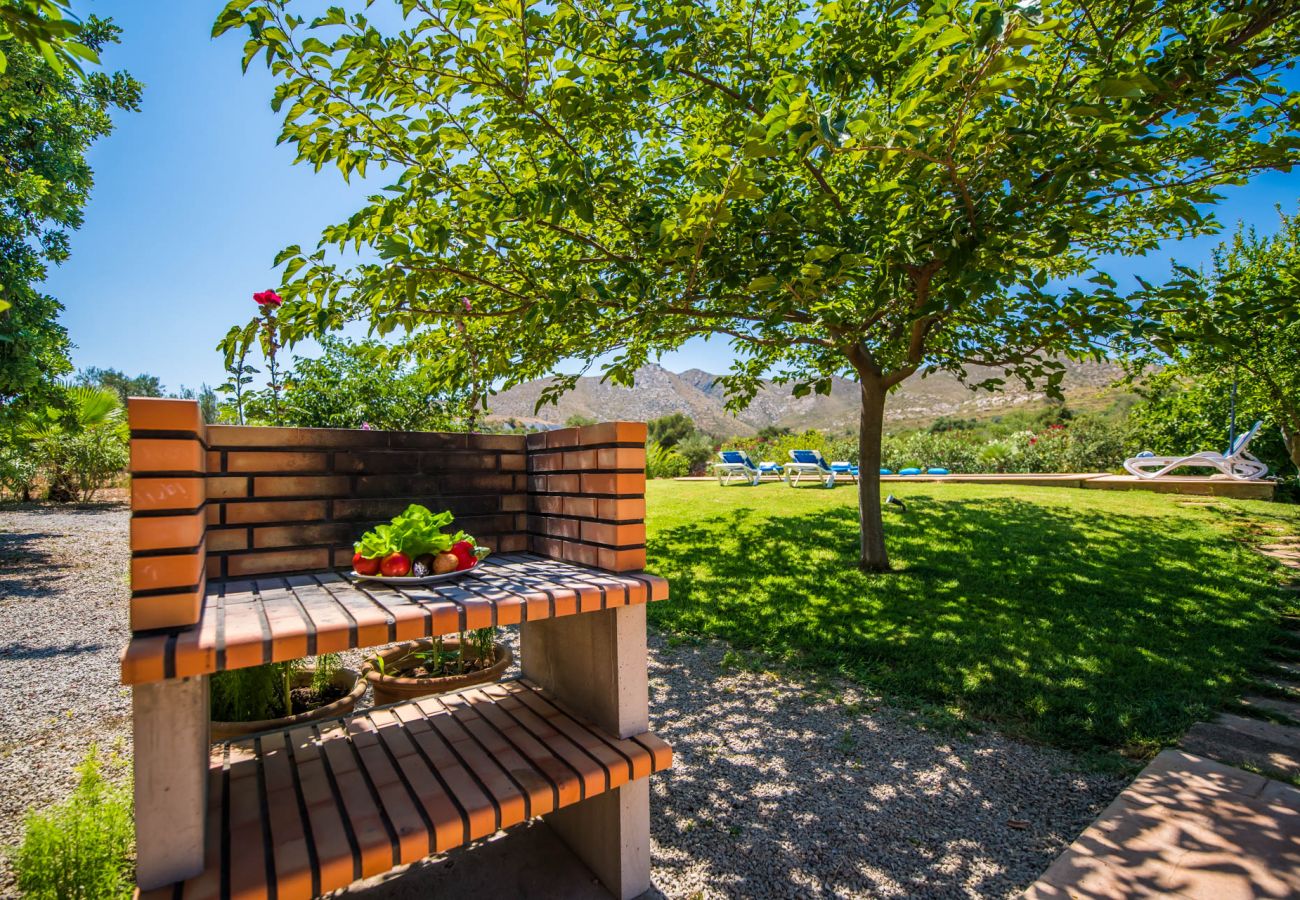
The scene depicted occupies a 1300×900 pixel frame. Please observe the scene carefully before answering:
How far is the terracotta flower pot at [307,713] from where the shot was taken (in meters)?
2.45

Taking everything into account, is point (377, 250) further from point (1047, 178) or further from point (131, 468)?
point (1047, 178)

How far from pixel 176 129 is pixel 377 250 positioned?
16.0ft

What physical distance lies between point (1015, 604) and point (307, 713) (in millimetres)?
4801

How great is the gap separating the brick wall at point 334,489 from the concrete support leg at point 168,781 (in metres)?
0.77

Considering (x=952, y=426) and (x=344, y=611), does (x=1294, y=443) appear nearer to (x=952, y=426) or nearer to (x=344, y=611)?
(x=344, y=611)

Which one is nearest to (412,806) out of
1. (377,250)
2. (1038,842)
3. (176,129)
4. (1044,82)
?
(1038,842)

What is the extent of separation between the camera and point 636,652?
1938 mm

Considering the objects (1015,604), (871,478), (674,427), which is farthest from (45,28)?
(674,427)

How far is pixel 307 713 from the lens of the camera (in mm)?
2580

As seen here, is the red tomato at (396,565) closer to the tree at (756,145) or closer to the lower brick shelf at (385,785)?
the lower brick shelf at (385,785)

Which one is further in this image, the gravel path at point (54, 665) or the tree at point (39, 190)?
the tree at point (39, 190)

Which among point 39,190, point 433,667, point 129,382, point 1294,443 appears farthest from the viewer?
point 129,382

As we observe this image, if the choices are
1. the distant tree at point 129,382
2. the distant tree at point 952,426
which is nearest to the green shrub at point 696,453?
the distant tree at point 952,426

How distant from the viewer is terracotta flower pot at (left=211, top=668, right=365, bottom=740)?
→ 2.45 metres
